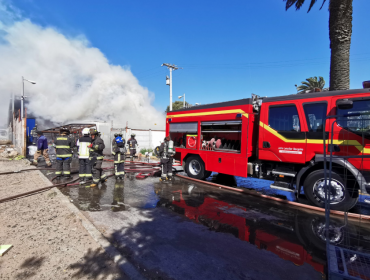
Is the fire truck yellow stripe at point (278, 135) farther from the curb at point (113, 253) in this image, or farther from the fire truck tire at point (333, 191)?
the curb at point (113, 253)

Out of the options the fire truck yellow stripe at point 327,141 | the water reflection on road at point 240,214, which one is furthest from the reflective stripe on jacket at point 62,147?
the fire truck yellow stripe at point 327,141

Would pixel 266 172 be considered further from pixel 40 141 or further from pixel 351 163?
pixel 40 141

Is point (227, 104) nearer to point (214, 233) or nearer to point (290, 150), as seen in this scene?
point (290, 150)

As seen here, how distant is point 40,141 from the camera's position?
9.18 meters

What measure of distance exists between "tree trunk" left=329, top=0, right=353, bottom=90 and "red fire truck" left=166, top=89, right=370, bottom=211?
3465mm

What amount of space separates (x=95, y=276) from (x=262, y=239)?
7.56ft

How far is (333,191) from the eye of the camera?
4324mm

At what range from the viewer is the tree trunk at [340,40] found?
6.85 meters

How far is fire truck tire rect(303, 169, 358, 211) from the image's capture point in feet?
13.8

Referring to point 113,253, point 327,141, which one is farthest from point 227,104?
point 113,253

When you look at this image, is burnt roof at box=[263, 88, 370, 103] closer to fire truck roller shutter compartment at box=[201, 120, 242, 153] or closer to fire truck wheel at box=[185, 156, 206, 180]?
fire truck roller shutter compartment at box=[201, 120, 242, 153]

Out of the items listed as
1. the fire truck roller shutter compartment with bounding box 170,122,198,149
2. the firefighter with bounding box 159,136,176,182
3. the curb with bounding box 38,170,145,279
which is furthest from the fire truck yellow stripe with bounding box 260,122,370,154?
the curb with bounding box 38,170,145,279

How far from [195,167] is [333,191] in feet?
13.5

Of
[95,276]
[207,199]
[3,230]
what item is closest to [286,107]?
[207,199]
